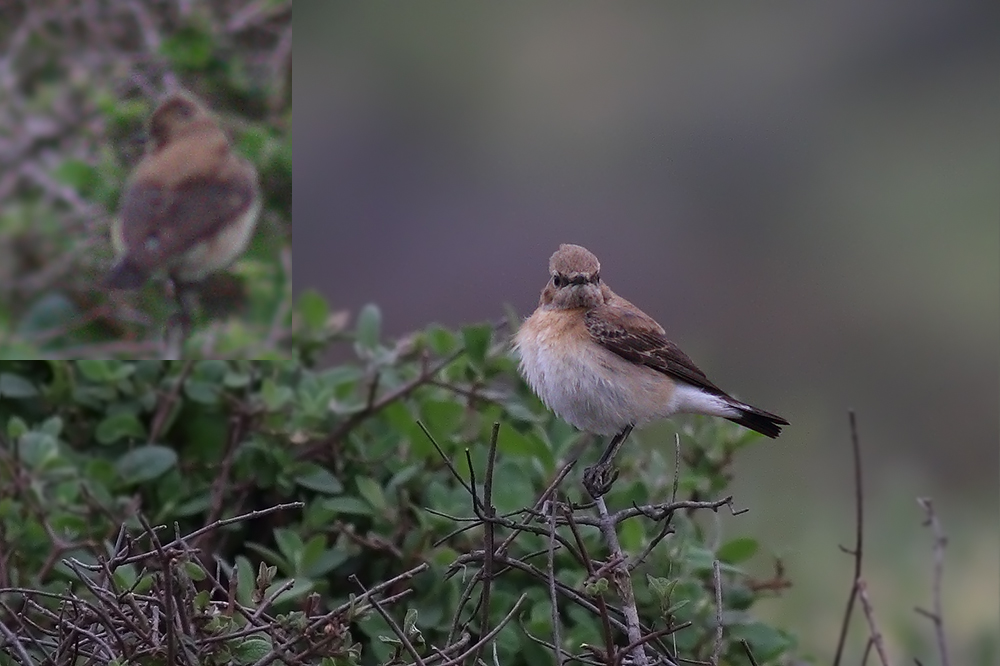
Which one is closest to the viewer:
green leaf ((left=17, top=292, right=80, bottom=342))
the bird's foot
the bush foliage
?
the bird's foot

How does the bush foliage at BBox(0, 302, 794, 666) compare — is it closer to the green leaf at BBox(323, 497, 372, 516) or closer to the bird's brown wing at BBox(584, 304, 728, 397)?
the green leaf at BBox(323, 497, 372, 516)

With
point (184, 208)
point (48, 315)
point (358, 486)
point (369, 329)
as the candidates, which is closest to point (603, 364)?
point (358, 486)

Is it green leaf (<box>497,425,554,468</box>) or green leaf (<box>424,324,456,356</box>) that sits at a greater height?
green leaf (<box>424,324,456,356</box>)

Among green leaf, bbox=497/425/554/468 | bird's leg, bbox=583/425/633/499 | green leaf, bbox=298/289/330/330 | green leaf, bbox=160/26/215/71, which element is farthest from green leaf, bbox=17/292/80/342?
bird's leg, bbox=583/425/633/499

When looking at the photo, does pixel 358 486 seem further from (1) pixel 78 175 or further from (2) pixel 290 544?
(1) pixel 78 175

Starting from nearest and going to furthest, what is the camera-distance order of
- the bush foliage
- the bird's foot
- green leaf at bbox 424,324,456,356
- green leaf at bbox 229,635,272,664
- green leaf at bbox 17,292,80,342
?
green leaf at bbox 229,635,272,664 → the bird's foot → the bush foliage → green leaf at bbox 424,324,456,356 → green leaf at bbox 17,292,80,342

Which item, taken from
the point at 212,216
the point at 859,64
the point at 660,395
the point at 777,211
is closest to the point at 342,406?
the point at 212,216

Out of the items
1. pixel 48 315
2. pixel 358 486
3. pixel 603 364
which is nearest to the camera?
pixel 603 364
